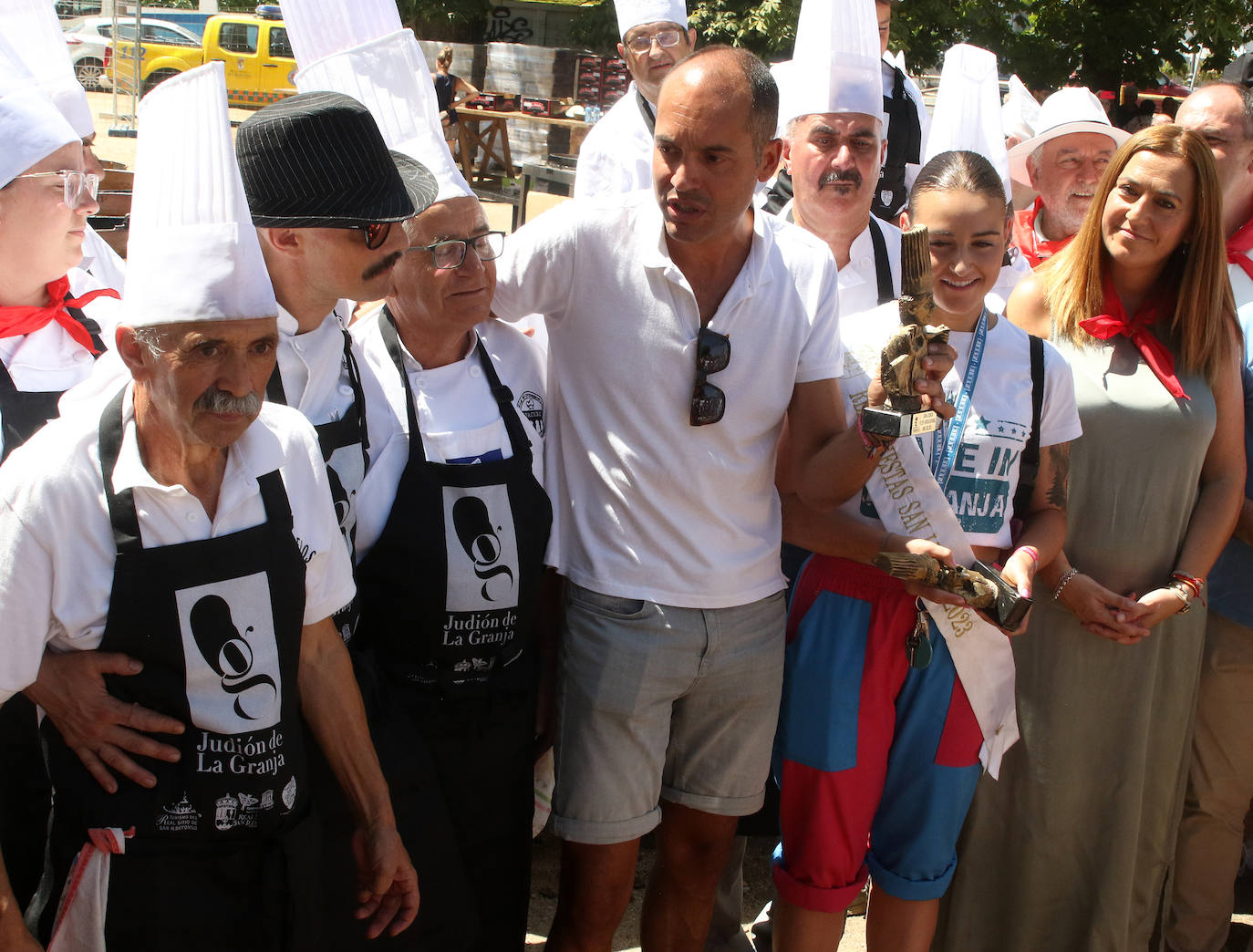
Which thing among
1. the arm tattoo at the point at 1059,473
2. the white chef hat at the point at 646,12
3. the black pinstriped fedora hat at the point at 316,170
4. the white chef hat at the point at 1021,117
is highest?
the white chef hat at the point at 646,12

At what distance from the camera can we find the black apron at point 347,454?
2213 mm

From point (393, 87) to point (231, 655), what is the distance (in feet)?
4.40

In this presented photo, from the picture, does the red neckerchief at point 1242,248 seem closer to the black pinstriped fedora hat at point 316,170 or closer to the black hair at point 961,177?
the black hair at point 961,177

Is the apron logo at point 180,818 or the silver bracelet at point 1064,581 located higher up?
the silver bracelet at point 1064,581

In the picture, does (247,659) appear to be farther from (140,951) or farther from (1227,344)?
(1227,344)

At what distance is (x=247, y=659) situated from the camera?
1896mm

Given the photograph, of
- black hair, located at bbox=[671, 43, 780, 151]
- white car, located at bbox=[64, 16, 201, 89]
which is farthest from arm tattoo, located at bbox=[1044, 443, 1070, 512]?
white car, located at bbox=[64, 16, 201, 89]

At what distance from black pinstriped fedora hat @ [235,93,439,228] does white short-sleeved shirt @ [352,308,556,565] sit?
385 mm

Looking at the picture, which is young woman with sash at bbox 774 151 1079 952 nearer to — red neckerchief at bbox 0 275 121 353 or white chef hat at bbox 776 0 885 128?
white chef hat at bbox 776 0 885 128

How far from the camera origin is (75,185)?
2518mm

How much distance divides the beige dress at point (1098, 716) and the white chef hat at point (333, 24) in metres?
1.84

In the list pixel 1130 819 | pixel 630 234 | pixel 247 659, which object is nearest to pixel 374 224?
pixel 630 234

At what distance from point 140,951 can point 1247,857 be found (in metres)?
3.50

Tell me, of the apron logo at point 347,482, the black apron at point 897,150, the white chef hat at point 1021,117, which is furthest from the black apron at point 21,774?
the white chef hat at point 1021,117
